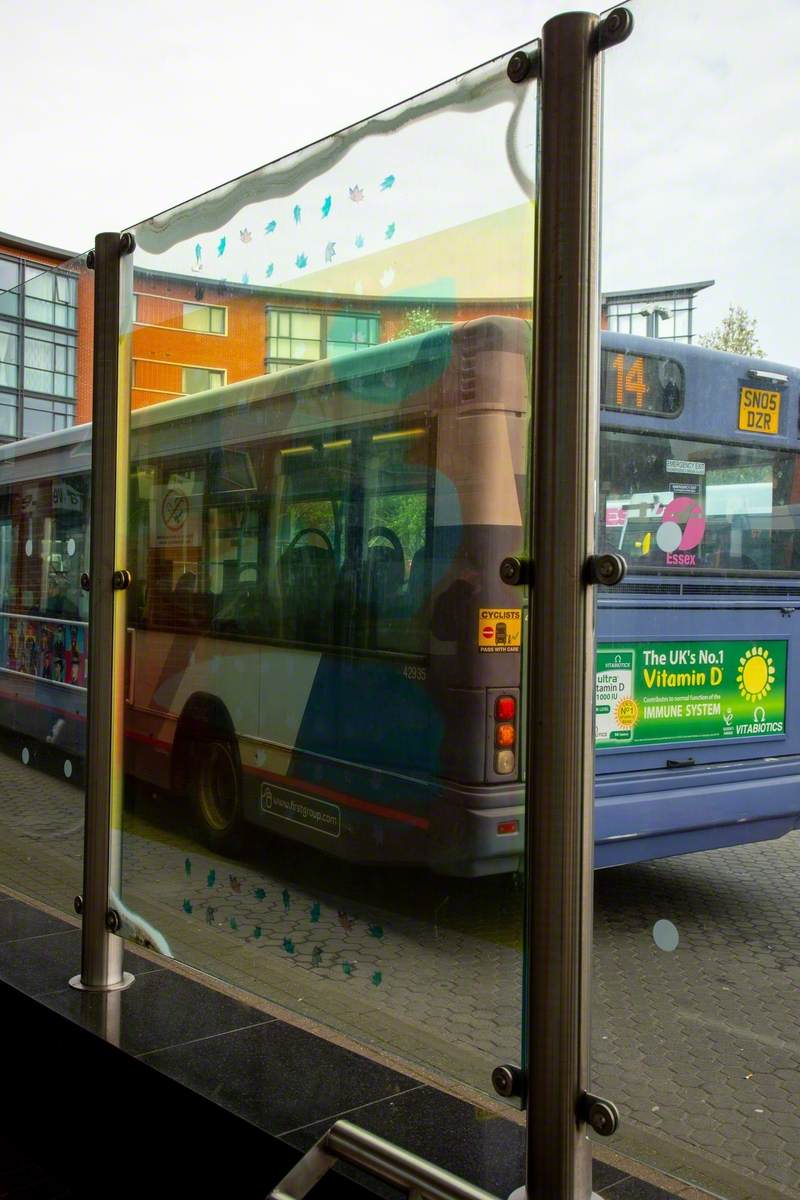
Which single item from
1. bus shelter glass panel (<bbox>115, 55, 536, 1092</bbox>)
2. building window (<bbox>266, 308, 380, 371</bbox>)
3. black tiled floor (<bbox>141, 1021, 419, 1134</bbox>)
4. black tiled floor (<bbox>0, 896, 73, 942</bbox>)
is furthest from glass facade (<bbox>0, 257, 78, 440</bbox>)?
black tiled floor (<bbox>141, 1021, 419, 1134</bbox>)

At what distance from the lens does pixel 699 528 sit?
212 cm

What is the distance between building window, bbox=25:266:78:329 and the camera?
3.58 metres

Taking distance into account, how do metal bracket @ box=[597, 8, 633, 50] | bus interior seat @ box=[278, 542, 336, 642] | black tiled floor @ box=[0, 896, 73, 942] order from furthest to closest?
black tiled floor @ box=[0, 896, 73, 942]
bus interior seat @ box=[278, 542, 336, 642]
metal bracket @ box=[597, 8, 633, 50]

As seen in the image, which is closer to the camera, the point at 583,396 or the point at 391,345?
the point at 583,396

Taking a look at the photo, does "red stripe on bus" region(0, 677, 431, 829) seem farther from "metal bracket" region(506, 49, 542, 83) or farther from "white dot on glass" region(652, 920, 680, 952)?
"metal bracket" region(506, 49, 542, 83)

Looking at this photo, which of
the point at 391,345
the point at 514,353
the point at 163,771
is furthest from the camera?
the point at 163,771

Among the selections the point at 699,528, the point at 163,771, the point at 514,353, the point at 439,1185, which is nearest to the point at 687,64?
the point at 514,353

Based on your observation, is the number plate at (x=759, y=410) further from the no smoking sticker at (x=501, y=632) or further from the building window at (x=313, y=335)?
the building window at (x=313, y=335)

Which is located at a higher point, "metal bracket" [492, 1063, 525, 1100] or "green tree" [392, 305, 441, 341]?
"green tree" [392, 305, 441, 341]

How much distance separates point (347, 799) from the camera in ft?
8.41

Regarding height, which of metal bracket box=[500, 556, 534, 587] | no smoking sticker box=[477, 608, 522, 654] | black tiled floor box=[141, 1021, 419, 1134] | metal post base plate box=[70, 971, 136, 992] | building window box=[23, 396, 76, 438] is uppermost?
building window box=[23, 396, 76, 438]

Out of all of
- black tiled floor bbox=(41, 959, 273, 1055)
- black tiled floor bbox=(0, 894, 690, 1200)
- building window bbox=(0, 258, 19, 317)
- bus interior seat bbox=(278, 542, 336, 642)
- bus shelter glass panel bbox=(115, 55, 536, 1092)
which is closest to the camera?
bus shelter glass panel bbox=(115, 55, 536, 1092)

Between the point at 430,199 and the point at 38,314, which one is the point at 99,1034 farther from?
A: the point at 38,314

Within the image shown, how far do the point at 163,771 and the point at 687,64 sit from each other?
2.13 metres
